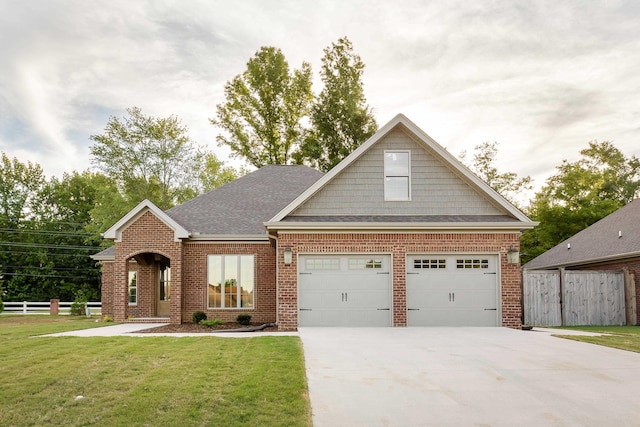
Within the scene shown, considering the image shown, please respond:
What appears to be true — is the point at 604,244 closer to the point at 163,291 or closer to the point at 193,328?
the point at 193,328

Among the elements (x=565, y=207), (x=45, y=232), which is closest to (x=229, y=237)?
(x=565, y=207)

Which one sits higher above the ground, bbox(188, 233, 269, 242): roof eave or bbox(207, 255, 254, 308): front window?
bbox(188, 233, 269, 242): roof eave

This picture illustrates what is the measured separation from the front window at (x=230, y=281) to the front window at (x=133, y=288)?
340cm

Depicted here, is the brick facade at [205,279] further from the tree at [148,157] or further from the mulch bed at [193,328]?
the tree at [148,157]

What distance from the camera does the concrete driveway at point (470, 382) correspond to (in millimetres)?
6336

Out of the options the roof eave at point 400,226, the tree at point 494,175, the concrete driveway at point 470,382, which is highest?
the tree at point 494,175

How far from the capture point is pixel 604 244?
72.0 ft

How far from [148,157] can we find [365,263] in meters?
27.5

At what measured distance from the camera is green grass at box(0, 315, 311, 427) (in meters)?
6.29

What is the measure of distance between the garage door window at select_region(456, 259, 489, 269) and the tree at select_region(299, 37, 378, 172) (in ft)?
70.7

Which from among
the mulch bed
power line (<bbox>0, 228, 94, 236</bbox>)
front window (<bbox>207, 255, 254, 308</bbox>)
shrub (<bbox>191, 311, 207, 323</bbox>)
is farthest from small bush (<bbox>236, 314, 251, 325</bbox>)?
power line (<bbox>0, 228, 94, 236</bbox>)

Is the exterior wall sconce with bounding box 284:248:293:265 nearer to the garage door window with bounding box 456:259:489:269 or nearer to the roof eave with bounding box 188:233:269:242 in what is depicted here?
the roof eave with bounding box 188:233:269:242

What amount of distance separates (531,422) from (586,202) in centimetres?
3228

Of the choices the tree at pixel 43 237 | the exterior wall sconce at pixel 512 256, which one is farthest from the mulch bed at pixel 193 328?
the tree at pixel 43 237
